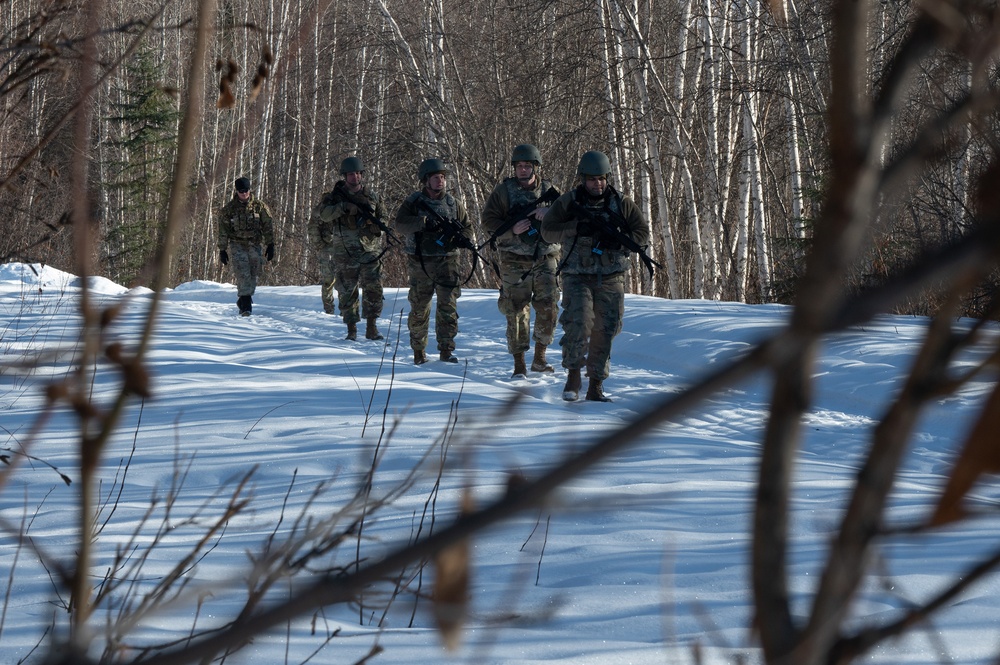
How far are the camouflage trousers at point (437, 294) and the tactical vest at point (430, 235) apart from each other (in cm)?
7

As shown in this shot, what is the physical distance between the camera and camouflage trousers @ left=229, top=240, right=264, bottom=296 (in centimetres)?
1339

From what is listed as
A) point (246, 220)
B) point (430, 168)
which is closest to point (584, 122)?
point (246, 220)

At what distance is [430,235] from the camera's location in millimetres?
9000

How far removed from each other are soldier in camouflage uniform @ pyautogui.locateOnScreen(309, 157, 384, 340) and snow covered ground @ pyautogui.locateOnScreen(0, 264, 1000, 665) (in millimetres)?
1537

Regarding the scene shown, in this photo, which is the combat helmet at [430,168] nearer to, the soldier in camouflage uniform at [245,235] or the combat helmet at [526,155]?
the combat helmet at [526,155]

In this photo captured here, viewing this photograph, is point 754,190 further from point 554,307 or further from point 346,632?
point 346,632

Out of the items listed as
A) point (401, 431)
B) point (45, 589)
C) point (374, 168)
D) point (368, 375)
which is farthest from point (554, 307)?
point (374, 168)

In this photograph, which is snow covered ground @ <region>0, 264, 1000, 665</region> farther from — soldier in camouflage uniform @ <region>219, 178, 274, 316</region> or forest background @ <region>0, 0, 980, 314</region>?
soldier in camouflage uniform @ <region>219, 178, 274, 316</region>

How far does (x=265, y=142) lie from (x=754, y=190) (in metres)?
14.9

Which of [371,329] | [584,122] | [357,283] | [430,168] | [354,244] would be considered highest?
[584,122]

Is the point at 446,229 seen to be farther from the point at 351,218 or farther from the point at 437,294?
the point at 351,218

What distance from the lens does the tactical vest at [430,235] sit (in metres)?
8.95

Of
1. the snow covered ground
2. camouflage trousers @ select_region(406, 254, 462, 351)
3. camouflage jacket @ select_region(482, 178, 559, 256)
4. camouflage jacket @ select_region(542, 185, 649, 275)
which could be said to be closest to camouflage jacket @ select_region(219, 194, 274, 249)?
the snow covered ground

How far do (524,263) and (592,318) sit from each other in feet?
5.63
